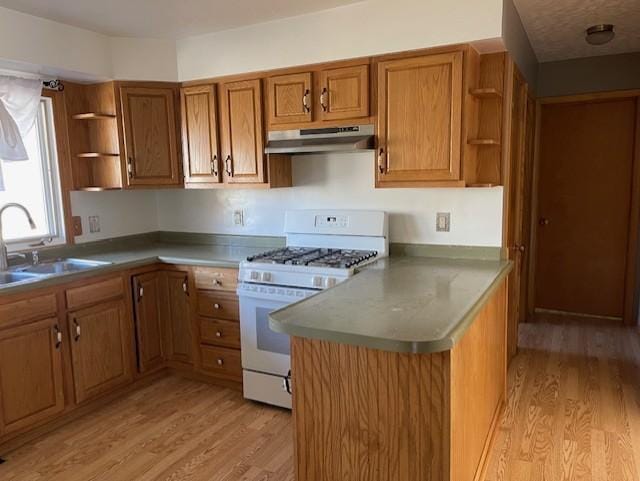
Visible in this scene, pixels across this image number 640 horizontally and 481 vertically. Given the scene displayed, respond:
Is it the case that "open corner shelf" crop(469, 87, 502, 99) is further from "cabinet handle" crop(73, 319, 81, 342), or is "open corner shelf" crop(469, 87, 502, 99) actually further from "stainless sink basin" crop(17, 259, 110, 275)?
"cabinet handle" crop(73, 319, 81, 342)

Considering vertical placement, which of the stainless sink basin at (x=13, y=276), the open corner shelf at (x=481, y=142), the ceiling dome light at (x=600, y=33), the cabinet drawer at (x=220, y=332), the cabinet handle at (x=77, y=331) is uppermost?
the ceiling dome light at (x=600, y=33)

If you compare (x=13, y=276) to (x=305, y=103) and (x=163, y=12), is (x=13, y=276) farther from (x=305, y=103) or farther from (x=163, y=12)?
(x=305, y=103)

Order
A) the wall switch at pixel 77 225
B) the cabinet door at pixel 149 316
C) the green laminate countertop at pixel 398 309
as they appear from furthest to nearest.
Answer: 1. the wall switch at pixel 77 225
2. the cabinet door at pixel 149 316
3. the green laminate countertop at pixel 398 309

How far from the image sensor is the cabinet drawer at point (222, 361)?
308cm

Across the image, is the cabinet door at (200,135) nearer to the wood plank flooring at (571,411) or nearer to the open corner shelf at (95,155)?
the open corner shelf at (95,155)

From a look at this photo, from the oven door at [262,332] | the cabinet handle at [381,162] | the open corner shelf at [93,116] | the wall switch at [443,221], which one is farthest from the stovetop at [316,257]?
the open corner shelf at [93,116]

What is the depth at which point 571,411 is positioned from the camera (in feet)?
9.21

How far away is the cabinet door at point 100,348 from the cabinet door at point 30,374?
108 millimetres

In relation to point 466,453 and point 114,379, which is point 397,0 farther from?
point 114,379

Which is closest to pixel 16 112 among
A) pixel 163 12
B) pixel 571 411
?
pixel 163 12

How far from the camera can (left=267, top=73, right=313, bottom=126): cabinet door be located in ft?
9.50

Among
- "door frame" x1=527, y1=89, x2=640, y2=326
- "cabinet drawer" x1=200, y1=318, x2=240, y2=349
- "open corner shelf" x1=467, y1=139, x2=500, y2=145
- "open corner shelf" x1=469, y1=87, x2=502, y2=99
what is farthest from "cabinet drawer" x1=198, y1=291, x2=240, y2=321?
"door frame" x1=527, y1=89, x2=640, y2=326

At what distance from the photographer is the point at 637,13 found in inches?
120

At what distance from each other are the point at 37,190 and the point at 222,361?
1.68 meters
